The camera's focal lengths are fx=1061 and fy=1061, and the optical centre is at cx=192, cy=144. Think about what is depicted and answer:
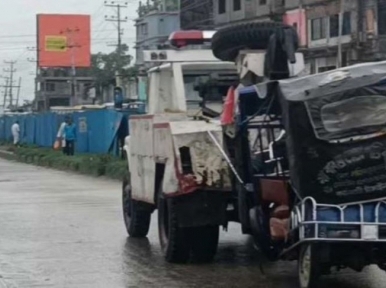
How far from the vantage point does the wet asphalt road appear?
415 inches

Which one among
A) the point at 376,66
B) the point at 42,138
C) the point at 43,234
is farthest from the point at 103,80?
the point at 376,66

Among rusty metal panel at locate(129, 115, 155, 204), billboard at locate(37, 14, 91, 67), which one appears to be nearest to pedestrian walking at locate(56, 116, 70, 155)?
rusty metal panel at locate(129, 115, 155, 204)

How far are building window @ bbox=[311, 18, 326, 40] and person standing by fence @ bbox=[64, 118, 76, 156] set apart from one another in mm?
18933

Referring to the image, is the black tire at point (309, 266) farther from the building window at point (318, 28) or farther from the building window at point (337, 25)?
the building window at point (318, 28)

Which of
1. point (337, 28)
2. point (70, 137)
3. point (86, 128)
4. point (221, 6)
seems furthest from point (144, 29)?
point (86, 128)

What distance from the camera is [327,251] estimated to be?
8.79 meters

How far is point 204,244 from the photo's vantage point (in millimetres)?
11586

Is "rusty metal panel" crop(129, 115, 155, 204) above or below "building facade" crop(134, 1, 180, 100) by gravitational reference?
below

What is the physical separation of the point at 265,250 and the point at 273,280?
0.63 meters

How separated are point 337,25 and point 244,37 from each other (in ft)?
140

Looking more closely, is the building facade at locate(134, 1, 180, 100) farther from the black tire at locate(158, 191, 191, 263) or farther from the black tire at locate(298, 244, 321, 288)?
the black tire at locate(298, 244, 321, 288)

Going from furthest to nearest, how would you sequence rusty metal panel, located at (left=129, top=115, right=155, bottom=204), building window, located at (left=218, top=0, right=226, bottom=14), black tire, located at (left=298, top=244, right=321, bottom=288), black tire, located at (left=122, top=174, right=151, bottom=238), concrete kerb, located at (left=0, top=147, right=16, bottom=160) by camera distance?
building window, located at (left=218, top=0, right=226, bottom=14)
concrete kerb, located at (left=0, top=147, right=16, bottom=160)
black tire, located at (left=122, top=174, right=151, bottom=238)
rusty metal panel, located at (left=129, top=115, right=155, bottom=204)
black tire, located at (left=298, top=244, right=321, bottom=288)

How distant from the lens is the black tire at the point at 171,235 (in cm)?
1128

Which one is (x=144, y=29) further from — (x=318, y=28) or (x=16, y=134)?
(x=16, y=134)
